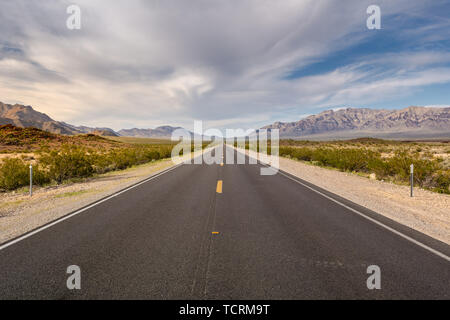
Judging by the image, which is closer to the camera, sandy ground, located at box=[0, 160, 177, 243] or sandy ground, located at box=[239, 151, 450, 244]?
sandy ground, located at box=[0, 160, 177, 243]

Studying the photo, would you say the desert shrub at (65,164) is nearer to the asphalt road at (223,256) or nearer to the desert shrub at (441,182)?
the asphalt road at (223,256)

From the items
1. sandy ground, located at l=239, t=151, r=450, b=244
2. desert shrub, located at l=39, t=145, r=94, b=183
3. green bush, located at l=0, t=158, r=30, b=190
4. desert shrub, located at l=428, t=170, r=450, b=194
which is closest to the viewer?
→ sandy ground, located at l=239, t=151, r=450, b=244

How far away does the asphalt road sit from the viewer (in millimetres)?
3143

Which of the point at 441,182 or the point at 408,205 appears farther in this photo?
the point at 441,182

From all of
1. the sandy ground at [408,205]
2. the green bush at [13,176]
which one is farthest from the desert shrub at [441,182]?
the green bush at [13,176]

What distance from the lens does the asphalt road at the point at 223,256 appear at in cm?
314

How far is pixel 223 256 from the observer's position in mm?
4090

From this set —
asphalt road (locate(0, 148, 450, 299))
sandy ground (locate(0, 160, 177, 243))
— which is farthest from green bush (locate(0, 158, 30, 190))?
asphalt road (locate(0, 148, 450, 299))

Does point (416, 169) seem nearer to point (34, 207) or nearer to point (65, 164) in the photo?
point (34, 207)

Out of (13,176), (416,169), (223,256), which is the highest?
(416,169)

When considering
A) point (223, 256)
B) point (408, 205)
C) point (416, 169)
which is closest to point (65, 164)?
point (223, 256)

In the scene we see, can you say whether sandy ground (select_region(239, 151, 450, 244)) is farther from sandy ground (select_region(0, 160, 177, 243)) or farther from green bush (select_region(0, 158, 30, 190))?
green bush (select_region(0, 158, 30, 190))
